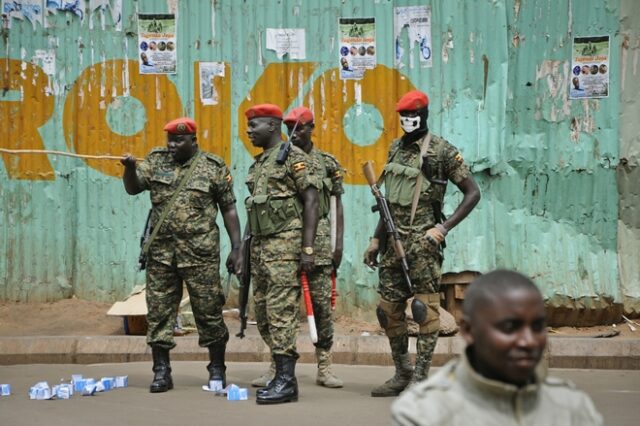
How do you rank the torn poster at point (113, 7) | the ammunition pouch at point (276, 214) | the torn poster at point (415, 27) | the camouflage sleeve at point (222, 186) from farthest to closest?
the torn poster at point (113, 7) → the torn poster at point (415, 27) → the camouflage sleeve at point (222, 186) → the ammunition pouch at point (276, 214)

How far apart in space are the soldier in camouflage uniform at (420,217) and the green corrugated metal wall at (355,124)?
124 inches

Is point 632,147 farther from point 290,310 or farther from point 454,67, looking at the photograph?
point 290,310

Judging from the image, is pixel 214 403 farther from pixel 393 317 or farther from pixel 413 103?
pixel 413 103

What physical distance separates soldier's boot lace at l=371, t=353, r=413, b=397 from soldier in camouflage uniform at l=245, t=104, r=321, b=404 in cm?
62

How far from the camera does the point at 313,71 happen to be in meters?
11.0

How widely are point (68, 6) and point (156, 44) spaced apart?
98 centimetres

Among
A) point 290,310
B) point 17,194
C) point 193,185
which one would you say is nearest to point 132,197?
point 17,194

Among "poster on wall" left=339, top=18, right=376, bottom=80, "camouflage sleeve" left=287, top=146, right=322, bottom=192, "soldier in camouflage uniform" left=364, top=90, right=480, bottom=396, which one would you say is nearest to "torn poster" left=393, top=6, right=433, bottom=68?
"poster on wall" left=339, top=18, right=376, bottom=80

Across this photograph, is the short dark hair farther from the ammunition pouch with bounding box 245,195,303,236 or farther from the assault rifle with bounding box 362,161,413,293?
the ammunition pouch with bounding box 245,195,303,236

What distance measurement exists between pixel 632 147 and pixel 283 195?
4.56m

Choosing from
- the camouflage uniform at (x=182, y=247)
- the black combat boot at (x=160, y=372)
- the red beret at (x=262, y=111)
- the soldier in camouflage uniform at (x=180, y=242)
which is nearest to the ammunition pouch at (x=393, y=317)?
the soldier in camouflage uniform at (x=180, y=242)

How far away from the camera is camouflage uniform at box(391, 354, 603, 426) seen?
2.71 m

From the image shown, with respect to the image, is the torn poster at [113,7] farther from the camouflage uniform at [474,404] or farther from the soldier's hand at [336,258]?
the camouflage uniform at [474,404]

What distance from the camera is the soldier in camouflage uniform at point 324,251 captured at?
832 centimetres
